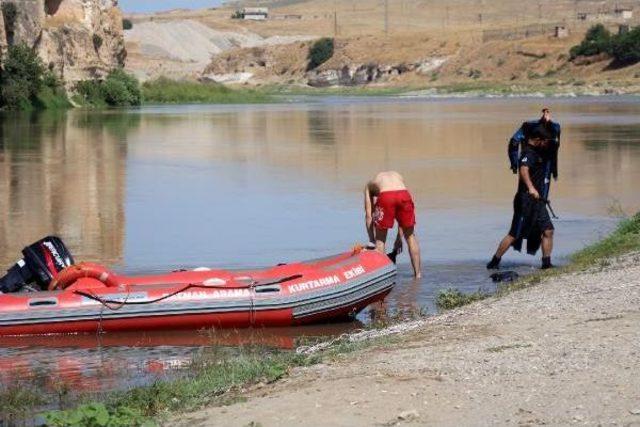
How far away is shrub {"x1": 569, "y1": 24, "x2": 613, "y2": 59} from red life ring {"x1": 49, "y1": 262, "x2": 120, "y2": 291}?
91.4 m

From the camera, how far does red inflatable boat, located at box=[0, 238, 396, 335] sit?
10.2m

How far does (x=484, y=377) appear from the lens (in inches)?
261

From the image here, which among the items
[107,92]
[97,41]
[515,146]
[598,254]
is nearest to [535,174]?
[515,146]

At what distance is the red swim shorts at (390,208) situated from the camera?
11984 millimetres

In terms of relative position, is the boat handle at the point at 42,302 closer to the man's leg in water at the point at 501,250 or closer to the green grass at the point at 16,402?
the green grass at the point at 16,402

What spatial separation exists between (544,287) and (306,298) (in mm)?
1871

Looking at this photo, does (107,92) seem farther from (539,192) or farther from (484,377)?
(484,377)

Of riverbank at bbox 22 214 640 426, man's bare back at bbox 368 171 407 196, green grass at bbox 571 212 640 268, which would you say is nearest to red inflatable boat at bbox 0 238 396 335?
riverbank at bbox 22 214 640 426

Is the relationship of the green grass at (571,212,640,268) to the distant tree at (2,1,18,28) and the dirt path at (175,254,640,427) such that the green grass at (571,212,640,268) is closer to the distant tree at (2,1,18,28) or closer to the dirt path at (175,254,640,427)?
the dirt path at (175,254,640,427)

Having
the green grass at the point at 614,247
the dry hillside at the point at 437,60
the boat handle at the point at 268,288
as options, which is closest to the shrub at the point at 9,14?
the dry hillside at the point at 437,60

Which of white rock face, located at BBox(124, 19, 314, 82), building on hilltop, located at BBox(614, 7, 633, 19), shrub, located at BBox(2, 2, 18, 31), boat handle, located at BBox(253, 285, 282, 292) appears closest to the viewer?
boat handle, located at BBox(253, 285, 282, 292)

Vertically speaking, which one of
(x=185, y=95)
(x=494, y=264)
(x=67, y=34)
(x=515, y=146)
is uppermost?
(x=67, y=34)

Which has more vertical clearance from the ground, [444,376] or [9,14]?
[9,14]

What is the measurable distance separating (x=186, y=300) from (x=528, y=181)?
12.3ft
